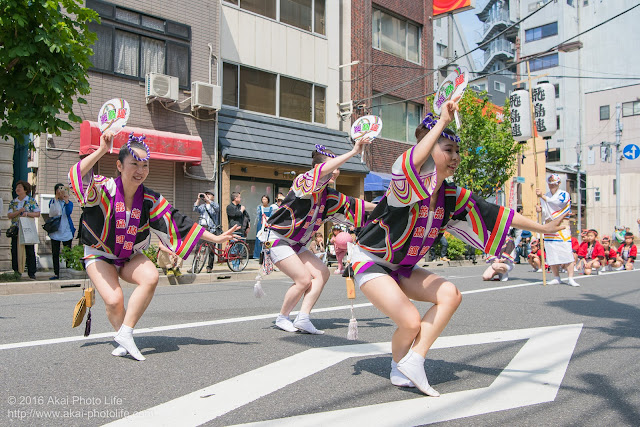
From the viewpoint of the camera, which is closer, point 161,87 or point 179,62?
point 161,87

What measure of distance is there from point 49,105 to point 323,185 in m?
6.55

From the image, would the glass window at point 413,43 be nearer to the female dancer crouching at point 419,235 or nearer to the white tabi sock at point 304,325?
the white tabi sock at point 304,325

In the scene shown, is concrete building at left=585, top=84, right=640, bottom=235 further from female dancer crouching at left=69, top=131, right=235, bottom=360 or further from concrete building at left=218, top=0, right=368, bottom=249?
female dancer crouching at left=69, top=131, right=235, bottom=360

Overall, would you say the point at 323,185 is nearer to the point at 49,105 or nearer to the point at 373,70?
the point at 49,105

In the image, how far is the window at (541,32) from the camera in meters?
51.6

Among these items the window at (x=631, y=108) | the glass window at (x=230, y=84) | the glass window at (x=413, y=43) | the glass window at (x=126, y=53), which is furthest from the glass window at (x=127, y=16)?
the window at (x=631, y=108)

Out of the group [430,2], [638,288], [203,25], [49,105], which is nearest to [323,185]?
[49,105]

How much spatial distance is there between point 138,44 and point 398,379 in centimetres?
1425

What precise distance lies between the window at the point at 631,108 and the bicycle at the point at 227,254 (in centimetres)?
4259

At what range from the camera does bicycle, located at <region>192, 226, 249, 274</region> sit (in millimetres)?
12859

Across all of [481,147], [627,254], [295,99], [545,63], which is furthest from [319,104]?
[545,63]

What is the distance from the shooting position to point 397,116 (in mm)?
24156

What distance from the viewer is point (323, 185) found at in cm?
537

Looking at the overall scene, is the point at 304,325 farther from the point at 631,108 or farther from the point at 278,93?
the point at 631,108
